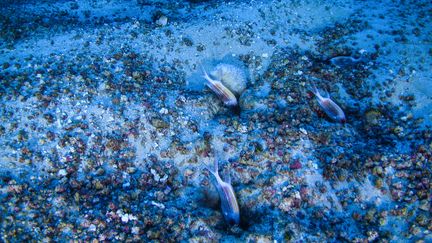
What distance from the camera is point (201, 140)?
5.09 meters

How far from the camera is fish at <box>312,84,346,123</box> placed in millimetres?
5422

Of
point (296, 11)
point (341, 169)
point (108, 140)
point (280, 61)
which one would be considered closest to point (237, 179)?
point (341, 169)

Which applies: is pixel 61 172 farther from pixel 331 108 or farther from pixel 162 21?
pixel 331 108

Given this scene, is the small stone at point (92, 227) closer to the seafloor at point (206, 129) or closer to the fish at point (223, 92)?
the seafloor at point (206, 129)

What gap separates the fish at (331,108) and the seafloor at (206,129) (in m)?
0.11

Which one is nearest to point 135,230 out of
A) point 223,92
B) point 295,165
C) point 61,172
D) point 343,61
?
point 61,172

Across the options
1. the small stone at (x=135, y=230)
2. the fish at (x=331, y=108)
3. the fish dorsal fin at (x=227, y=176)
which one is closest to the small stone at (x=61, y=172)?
the small stone at (x=135, y=230)

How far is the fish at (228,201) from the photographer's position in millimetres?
4391

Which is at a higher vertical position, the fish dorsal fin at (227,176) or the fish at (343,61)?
the fish at (343,61)

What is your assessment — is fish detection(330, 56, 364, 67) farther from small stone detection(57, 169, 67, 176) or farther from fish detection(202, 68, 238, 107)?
small stone detection(57, 169, 67, 176)

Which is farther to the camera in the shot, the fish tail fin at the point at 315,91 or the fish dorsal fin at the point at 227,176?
the fish tail fin at the point at 315,91

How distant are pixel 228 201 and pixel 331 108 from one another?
8.25 feet

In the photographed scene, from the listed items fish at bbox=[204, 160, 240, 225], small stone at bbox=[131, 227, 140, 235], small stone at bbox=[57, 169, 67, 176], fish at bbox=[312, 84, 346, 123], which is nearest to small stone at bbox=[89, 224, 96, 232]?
small stone at bbox=[131, 227, 140, 235]

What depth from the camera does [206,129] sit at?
5270mm
